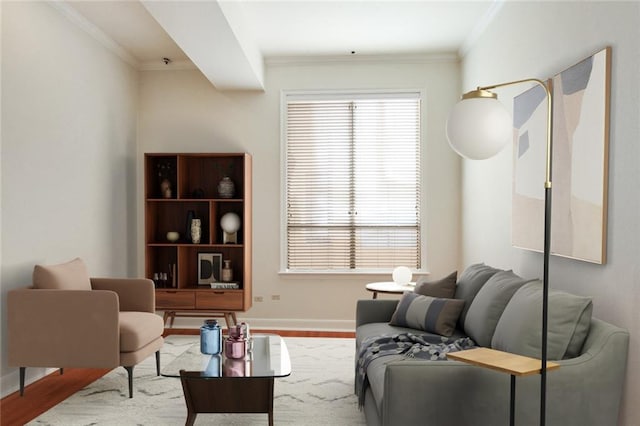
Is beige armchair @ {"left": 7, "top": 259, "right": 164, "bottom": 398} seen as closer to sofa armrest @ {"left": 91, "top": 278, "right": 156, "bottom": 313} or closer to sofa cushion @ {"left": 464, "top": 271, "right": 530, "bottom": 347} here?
sofa armrest @ {"left": 91, "top": 278, "right": 156, "bottom": 313}

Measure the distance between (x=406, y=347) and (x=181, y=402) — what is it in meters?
1.50

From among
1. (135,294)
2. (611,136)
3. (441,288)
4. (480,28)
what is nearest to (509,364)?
(611,136)

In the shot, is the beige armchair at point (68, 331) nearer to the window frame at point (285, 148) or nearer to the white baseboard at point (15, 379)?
the white baseboard at point (15, 379)

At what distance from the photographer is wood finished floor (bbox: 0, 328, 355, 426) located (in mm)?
3168

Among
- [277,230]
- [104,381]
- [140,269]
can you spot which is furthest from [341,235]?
[104,381]

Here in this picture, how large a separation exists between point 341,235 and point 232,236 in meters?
1.15

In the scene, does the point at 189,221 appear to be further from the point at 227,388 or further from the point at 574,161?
the point at 574,161

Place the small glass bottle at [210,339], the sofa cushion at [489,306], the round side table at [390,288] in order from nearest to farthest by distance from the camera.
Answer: the sofa cushion at [489,306] → the small glass bottle at [210,339] → the round side table at [390,288]

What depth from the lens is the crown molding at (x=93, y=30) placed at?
4.10m

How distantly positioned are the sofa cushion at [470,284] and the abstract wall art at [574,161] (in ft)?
1.04

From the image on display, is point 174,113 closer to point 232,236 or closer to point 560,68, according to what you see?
point 232,236

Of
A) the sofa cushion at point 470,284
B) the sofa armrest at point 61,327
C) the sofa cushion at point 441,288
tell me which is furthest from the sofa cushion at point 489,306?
the sofa armrest at point 61,327

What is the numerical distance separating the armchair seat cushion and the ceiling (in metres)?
2.05

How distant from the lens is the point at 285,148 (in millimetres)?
5680
